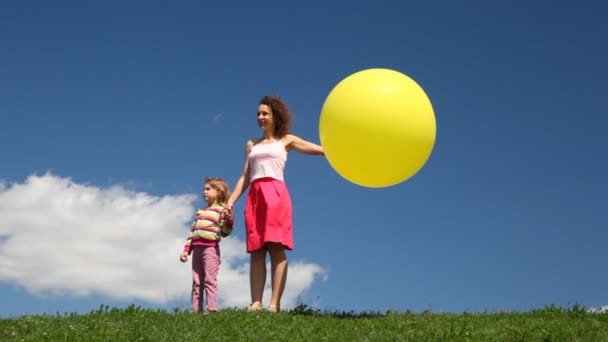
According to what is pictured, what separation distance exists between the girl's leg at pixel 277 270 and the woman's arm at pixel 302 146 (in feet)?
5.55

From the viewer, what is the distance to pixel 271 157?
1161 cm

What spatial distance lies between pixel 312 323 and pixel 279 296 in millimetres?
1259

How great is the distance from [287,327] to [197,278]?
2.98 m

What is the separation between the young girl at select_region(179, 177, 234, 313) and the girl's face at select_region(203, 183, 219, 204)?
0.83 feet

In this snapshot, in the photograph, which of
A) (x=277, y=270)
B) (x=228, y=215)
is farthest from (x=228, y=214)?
(x=277, y=270)

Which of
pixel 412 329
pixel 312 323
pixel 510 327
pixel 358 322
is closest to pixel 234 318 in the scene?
pixel 312 323

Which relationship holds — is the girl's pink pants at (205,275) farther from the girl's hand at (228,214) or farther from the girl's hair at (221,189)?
the girl's hair at (221,189)

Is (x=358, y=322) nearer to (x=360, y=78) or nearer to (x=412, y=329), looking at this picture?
(x=412, y=329)

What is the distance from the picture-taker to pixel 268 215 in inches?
439

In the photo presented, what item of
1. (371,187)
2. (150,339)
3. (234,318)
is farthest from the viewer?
(371,187)

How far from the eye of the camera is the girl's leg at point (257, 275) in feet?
37.5

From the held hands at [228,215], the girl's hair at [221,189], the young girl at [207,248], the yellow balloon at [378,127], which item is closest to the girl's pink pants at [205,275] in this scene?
the young girl at [207,248]

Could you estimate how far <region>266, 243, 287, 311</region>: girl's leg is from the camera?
11289 millimetres

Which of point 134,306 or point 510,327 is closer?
point 510,327
